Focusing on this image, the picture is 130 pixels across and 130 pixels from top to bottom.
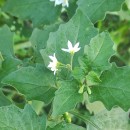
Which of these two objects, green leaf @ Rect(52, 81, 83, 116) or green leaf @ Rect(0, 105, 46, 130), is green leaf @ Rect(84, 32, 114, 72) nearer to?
green leaf @ Rect(52, 81, 83, 116)

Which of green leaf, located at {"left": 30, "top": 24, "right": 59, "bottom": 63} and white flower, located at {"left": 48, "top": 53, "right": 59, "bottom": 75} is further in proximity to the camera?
green leaf, located at {"left": 30, "top": 24, "right": 59, "bottom": 63}

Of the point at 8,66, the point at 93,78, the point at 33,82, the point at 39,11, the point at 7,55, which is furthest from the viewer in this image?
the point at 39,11

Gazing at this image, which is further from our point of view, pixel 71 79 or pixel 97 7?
pixel 97 7

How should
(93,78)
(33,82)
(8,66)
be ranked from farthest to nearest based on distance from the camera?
(8,66) → (33,82) → (93,78)

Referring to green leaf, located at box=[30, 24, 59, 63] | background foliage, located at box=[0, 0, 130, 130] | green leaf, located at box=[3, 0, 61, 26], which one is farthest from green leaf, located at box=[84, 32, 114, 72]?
green leaf, located at box=[3, 0, 61, 26]

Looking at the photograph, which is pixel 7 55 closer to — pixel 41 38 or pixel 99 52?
pixel 41 38

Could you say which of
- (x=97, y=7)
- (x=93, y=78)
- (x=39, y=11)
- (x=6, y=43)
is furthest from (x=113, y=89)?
(x=39, y=11)

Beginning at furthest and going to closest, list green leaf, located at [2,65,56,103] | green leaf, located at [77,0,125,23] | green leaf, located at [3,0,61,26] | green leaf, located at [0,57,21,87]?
green leaf, located at [3,0,61,26]
green leaf, located at [77,0,125,23]
green leaf, located at [0,57,21,87]
green leaf, located at [2,65,56,103]
